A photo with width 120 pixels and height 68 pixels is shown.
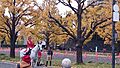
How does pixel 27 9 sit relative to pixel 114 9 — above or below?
above

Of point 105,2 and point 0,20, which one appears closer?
point 105,2

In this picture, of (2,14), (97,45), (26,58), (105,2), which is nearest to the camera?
(26,58)

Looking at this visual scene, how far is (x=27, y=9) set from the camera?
125 ft

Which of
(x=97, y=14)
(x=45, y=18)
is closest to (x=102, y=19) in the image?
(x=97, y=14)

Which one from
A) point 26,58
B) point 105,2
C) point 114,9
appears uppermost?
point 105,2

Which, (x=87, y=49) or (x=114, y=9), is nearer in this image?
(x=114, y=9)

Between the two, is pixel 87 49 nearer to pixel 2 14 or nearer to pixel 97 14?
pixel 2 14

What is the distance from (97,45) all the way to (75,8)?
42.9m

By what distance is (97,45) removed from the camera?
238 ft

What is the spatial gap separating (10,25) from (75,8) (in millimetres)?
10945

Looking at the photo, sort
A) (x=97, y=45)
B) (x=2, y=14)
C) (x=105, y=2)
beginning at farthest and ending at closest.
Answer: (x=97, y=45)
(x=2, y=14)
(x=105, y=2)

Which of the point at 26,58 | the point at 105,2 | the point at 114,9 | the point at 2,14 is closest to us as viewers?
the point at 26,58

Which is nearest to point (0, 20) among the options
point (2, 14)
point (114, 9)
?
point (2, 14)

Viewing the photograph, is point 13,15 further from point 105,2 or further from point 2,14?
point 105,2
